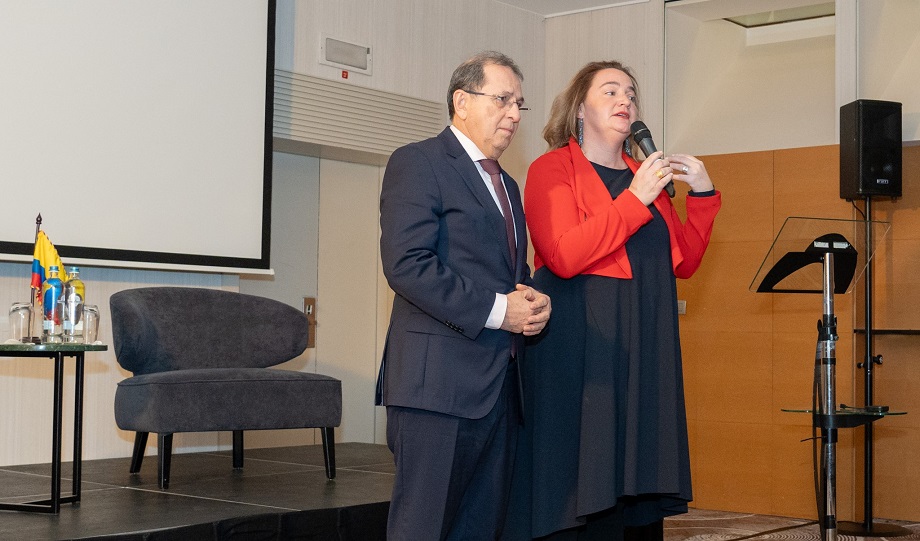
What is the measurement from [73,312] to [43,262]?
0.22 m

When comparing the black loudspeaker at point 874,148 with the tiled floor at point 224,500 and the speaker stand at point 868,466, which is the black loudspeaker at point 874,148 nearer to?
the speaker stand at point 868,466

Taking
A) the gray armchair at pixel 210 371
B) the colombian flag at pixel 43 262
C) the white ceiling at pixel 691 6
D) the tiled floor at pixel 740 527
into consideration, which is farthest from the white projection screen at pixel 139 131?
the tiled floor at pixel 740 527

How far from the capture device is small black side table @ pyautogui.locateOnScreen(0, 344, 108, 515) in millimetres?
3240

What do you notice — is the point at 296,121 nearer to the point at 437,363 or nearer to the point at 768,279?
the point at 768,279

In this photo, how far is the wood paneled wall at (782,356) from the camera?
585 cm

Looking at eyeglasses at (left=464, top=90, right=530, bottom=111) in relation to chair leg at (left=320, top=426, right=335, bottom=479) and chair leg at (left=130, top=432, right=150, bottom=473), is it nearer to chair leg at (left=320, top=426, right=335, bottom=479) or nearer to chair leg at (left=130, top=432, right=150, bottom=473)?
chair leg at (left=320, top=426, right=335, bottom=479)

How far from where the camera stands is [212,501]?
3.53 metres

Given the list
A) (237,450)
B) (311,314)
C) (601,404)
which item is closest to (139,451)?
(237,450)

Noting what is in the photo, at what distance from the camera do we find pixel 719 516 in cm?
587

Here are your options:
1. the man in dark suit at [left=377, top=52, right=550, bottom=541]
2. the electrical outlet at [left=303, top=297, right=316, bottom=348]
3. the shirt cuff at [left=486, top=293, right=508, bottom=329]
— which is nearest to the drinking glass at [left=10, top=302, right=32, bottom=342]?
the man in dark suit at [left=377, top=52, right=550, bottom=541]

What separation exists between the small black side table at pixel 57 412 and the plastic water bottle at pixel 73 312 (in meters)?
0.08

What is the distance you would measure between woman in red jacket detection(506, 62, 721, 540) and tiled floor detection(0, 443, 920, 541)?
3.87ft

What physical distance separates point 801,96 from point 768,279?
3277 mm

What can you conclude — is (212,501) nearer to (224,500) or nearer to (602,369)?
(224,500)
